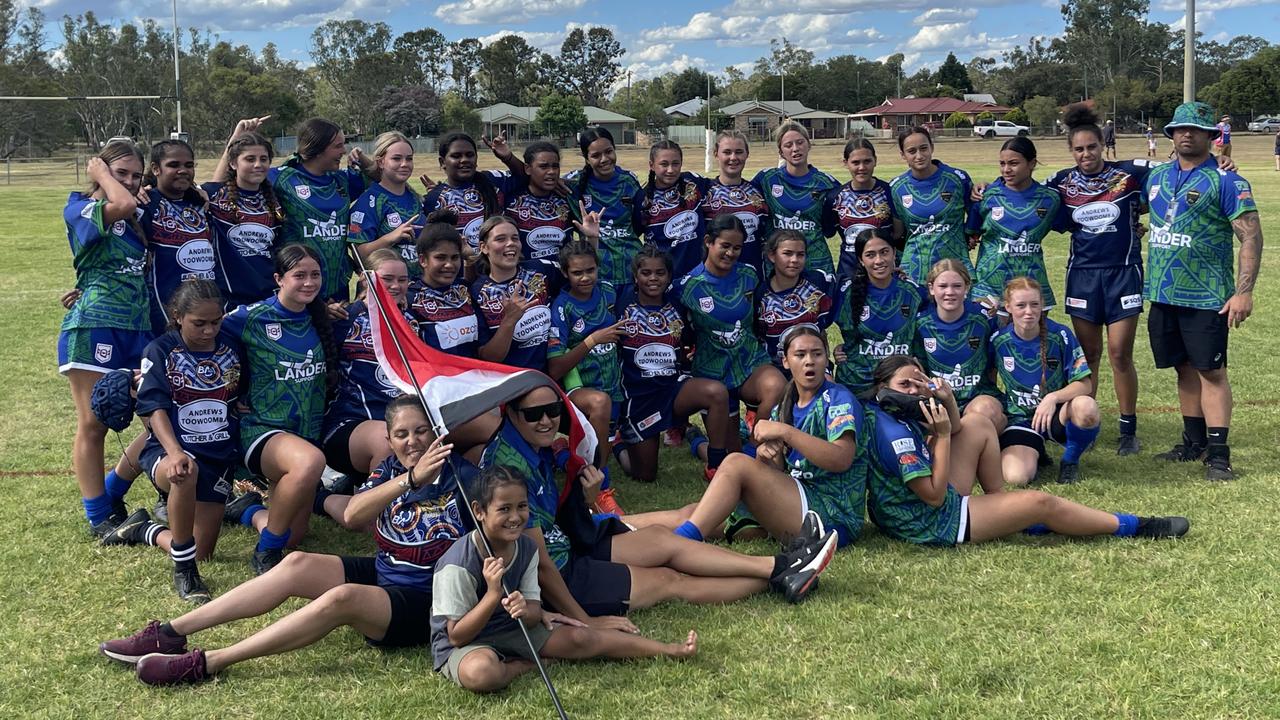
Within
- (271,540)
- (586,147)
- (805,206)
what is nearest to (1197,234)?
(805,206)

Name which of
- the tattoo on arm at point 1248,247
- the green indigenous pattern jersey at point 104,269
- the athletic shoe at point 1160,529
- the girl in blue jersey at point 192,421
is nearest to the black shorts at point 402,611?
the girl in blue jersey at point 192,421

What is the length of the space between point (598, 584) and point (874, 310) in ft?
9.15

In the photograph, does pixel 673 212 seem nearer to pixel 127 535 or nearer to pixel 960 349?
pixel 960 349

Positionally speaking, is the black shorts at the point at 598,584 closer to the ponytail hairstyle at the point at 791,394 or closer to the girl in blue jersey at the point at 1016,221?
the ponytail hairstyle at the point at 791,394

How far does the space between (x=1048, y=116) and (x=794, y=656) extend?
240 feet

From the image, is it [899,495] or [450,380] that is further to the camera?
[899,495]

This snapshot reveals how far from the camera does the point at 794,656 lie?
4051 millimetres

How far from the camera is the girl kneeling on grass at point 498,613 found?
3.79 m

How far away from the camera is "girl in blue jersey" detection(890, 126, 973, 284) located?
7.11 m

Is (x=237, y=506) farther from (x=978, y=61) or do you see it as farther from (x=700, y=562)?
(x=978, y=61)

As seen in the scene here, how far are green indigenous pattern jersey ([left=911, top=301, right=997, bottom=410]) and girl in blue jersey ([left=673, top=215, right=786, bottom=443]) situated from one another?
889mm

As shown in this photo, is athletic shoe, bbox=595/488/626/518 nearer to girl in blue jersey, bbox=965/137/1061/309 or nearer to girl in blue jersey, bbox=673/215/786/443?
girl in blue jersey, bbox=673/215/786/443

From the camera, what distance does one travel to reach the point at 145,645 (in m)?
4.01

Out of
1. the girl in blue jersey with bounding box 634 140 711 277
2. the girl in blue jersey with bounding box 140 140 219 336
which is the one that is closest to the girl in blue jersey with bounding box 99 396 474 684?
the girl in blue jersey with bounding box 140 140 219 336
